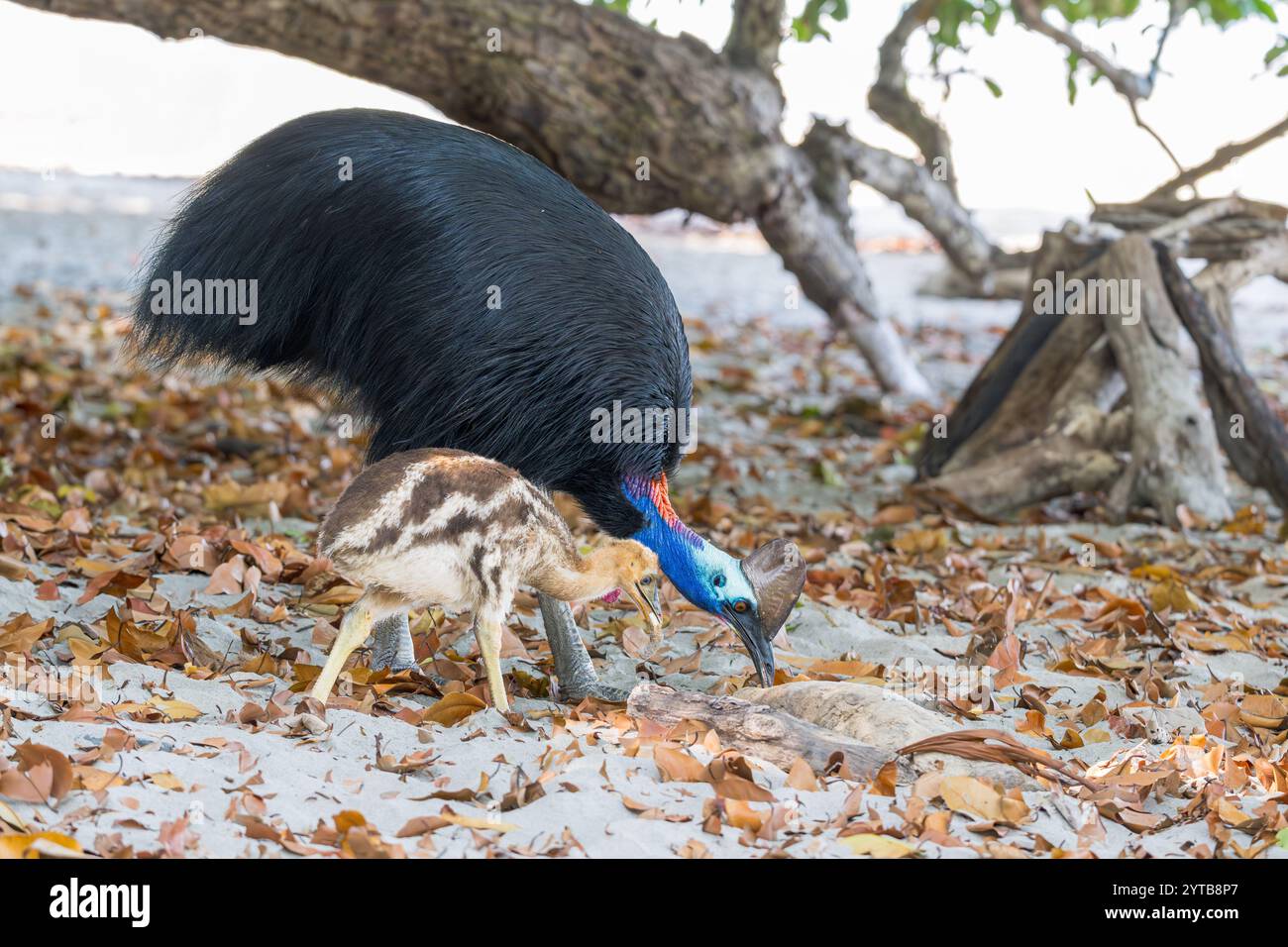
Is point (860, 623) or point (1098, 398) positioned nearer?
point (860, 623)

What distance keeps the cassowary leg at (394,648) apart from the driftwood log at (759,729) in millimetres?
815

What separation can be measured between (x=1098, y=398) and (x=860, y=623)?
2.87 metres

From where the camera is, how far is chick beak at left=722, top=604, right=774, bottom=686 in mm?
3969

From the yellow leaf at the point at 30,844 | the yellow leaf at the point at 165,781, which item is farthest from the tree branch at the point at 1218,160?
the yellow leaf at the point at 30,844

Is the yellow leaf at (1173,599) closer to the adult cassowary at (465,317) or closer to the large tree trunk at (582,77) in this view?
the adult cassowary at (465,317)

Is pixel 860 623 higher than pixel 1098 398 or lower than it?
lower

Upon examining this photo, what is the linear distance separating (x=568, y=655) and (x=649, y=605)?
0.36 metres

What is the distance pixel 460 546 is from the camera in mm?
3502

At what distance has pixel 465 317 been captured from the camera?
13.1ft

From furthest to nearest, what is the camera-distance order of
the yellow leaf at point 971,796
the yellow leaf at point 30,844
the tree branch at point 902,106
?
Answer: 1. the tree branch at point 902,106
2. the yellow leaf at point 971,796
3. the yellow leaf at point 30,844

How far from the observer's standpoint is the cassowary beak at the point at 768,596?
12.9 ft

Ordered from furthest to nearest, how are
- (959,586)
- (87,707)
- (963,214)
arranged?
(963,214) → (959,586) → (87,707)
